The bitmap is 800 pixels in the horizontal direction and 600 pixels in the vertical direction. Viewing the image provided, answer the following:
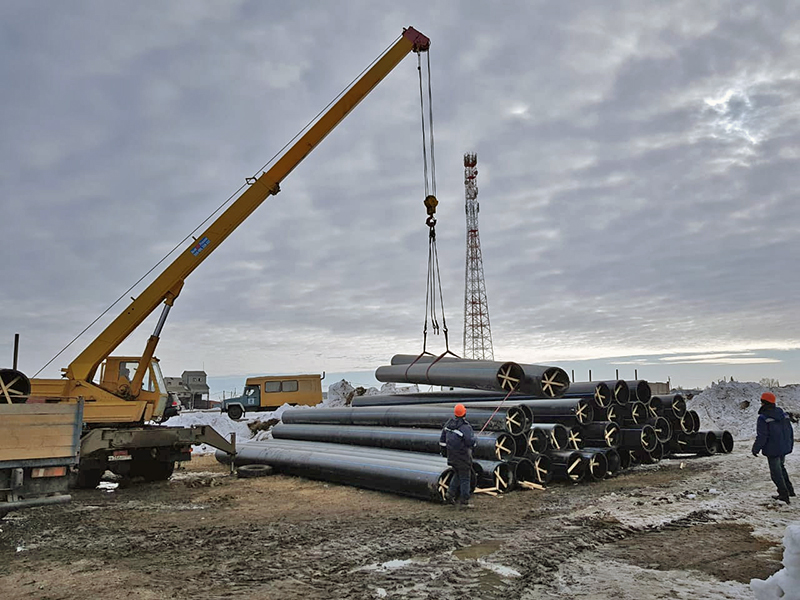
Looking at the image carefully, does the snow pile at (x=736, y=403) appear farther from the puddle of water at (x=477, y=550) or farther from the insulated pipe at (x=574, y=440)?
the puddle of water at (x=477, y=550)

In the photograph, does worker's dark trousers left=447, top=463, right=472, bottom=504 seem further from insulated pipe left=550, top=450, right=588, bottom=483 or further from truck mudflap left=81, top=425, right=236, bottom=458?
truck mudflap left=81, top=425, right=236, bottom=458

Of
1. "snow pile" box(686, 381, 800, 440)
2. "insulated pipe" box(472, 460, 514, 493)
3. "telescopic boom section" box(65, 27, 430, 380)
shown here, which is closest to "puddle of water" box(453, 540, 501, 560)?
"insulated pipe" box(472, 460, 514, 493)

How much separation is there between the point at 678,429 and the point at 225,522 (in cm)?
1152

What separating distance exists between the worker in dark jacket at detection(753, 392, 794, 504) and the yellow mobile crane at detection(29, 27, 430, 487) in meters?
10.3

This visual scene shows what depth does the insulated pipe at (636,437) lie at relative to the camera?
12.9 meters

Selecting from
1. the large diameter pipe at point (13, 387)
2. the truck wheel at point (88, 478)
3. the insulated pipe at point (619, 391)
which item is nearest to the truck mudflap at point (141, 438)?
the truck wheel at point (88, 478)

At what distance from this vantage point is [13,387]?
888 cm

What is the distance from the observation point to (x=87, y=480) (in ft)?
40.4

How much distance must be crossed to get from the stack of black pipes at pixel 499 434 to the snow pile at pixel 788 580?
573cm

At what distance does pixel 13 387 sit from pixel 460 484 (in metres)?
7.01

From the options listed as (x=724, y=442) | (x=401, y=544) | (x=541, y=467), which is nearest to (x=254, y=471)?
(x=541, y=467)

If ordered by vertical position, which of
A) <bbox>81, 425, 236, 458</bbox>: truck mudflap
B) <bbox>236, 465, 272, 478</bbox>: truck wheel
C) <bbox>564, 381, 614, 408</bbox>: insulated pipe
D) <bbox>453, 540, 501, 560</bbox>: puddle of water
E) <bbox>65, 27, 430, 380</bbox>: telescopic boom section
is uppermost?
<bbox>65, 27, 430, 380</bbox>: telescopic boom section

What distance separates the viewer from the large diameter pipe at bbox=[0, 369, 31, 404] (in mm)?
8617

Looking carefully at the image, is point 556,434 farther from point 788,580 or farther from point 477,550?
point 788,580
